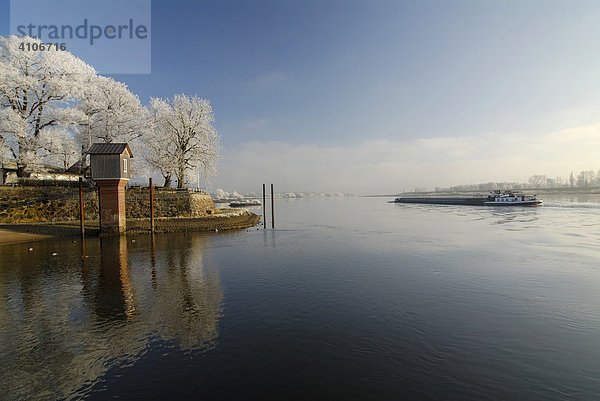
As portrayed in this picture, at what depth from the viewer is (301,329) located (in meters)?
9.22

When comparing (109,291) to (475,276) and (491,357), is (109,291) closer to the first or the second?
(491,357)

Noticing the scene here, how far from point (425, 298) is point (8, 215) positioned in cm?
4014

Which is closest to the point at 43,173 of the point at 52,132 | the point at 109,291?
the point at 52,132

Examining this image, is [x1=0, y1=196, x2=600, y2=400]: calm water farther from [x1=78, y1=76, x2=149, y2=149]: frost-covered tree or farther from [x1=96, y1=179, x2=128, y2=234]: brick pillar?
[x1=78, y1=76, x2=149, y2=149]: frost-covered tree

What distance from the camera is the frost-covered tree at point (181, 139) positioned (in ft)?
144

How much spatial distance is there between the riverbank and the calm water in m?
11.6

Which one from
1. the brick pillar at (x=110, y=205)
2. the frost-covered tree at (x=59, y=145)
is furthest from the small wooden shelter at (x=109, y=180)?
the frost-covered tree at (x=59, y=145)

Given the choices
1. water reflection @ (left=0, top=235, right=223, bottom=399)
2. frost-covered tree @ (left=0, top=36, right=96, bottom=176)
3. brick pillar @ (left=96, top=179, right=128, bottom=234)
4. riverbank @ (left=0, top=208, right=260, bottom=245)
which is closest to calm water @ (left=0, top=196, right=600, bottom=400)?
water reflection @ (left=0, top=235, right=223, bottom=399)

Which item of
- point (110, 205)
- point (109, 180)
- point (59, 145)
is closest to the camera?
point (109, 180)

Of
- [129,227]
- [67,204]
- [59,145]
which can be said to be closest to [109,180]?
[129,227]

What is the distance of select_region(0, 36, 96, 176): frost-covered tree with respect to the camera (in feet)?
100

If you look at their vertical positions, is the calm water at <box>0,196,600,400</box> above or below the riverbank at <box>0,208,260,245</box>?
below

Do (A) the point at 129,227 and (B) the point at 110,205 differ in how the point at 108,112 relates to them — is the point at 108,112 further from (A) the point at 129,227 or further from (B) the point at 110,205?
(A) the point at 129,227

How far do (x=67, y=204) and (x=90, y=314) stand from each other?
29341 mm
